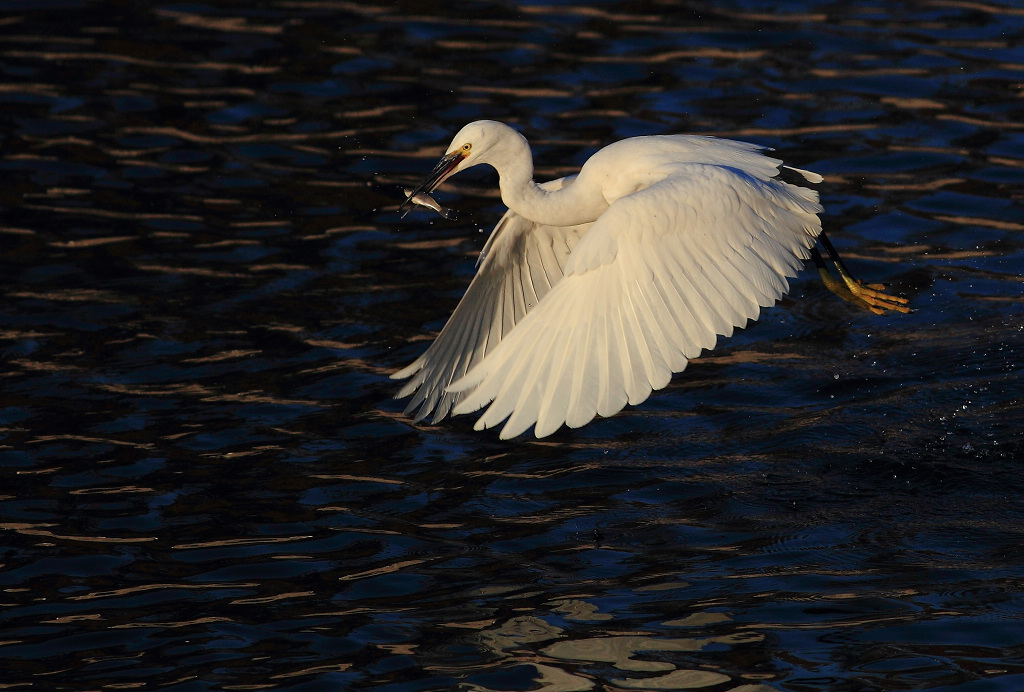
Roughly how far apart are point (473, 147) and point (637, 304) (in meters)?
1.43

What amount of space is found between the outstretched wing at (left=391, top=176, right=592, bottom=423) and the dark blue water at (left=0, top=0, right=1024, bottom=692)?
0.47 m

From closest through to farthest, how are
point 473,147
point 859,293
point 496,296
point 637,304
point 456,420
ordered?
point 637,304, point 473,147, point 496,296, point 859,293, point 456,420

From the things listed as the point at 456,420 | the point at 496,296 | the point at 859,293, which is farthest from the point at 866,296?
the point at 456,420

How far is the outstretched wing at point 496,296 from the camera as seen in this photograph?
673 cm

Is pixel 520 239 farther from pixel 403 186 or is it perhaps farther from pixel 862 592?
pixel 403 186

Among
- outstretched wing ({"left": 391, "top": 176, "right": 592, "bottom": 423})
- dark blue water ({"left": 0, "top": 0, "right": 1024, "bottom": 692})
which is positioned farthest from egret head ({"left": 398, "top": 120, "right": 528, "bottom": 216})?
dark blue water ({"left": 0, "top": 0, "right": 1024, "bottom": 692})

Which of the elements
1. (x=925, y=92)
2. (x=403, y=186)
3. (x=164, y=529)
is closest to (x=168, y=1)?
(x=403, y=186)

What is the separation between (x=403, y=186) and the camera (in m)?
10.1

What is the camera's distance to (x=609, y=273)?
5.42 m

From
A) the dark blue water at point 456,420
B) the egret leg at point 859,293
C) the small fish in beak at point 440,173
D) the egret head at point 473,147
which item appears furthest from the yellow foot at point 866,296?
the small fish in beak at point 440,173

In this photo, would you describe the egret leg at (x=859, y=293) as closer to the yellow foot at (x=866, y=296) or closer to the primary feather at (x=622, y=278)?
the yellow foot at (x=866, y=296)

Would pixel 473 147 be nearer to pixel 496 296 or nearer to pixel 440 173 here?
pixel 440 173

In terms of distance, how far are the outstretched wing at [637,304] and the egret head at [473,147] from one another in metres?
0.88

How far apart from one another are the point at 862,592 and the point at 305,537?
2.36 metres
